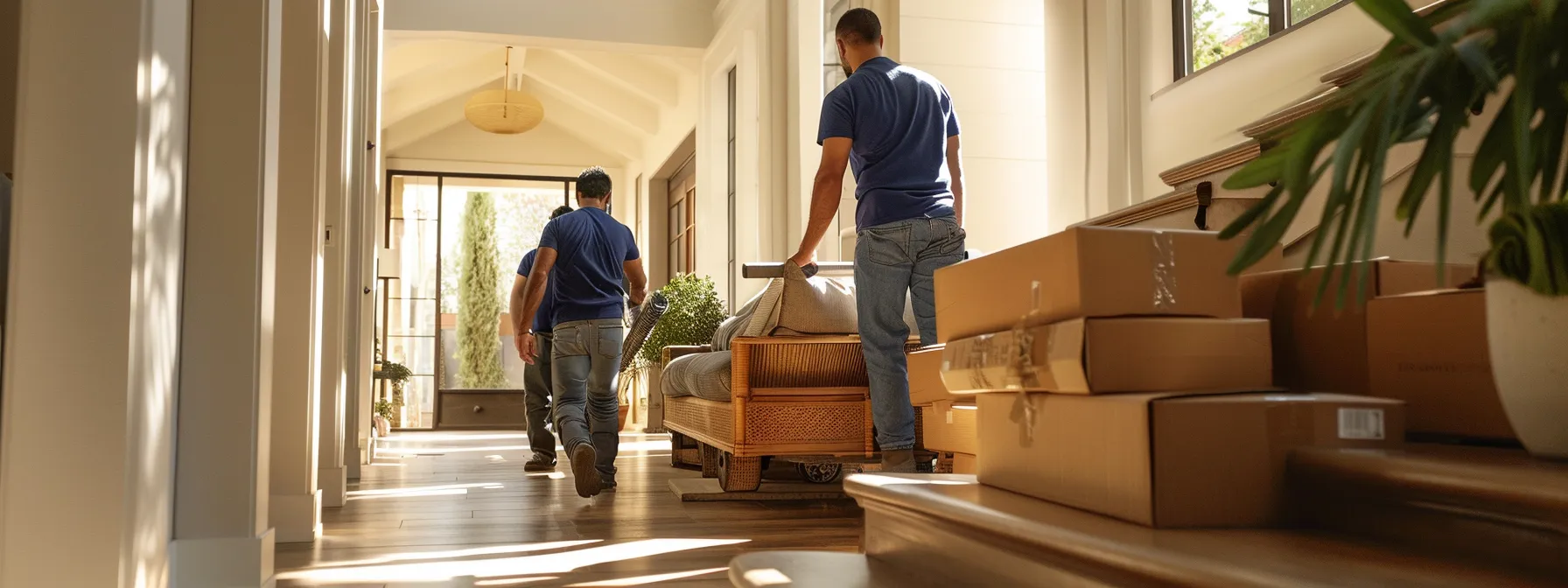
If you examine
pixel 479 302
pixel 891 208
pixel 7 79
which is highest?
pixel 479 302

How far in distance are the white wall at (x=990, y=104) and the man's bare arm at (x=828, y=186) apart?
9.54ft

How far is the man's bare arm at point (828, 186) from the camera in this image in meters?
3.22

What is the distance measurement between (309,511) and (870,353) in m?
1.52

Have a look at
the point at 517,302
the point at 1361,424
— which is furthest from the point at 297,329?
the point at 1361,424

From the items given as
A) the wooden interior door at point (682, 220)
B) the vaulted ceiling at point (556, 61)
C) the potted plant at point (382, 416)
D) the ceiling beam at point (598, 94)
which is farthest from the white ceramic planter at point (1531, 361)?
the ceiling beam at point (598, 94)

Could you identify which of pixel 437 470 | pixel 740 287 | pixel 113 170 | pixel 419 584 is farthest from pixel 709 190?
pixel 113 170

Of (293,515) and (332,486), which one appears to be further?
(332,486)

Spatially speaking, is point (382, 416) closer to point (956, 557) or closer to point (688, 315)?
point (688, 315)

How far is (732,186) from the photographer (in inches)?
345

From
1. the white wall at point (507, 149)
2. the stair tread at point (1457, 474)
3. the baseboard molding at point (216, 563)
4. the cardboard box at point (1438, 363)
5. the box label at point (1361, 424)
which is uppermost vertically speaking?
the white wall at point (507, 149)

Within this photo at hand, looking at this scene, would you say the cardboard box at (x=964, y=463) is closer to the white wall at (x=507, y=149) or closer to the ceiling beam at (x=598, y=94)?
the ceiling beam at (x=598, y=94)

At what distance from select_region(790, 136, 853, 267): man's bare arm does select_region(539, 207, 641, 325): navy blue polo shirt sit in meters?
1.25

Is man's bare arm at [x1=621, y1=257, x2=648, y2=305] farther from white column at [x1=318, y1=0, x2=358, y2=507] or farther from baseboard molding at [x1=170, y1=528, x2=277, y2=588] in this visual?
baseboard molding at [x1=170, y1=528, x2=277, y2=588]

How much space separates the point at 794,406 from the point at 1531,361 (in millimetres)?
2663
